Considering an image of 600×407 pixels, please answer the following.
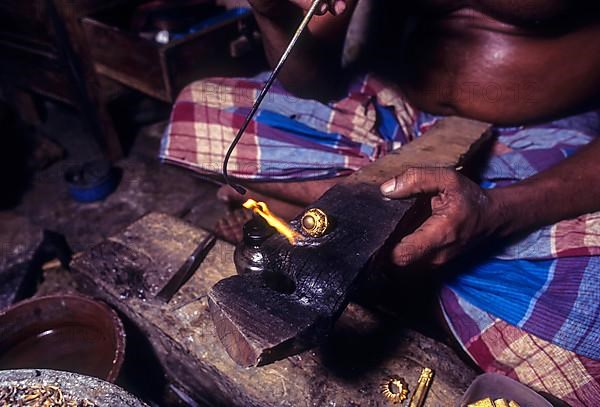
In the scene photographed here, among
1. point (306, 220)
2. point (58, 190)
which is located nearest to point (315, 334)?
point (306, 220)

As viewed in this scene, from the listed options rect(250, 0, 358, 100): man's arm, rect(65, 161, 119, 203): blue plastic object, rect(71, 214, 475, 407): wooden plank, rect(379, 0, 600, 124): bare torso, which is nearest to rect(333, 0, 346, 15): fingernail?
rect(250, 0, 358, 100): man's arm

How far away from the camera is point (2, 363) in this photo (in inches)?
79.5

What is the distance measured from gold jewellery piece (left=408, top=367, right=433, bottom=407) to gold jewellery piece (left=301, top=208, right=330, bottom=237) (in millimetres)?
847

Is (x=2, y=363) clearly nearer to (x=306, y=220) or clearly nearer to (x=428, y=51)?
(x=306, y=220)

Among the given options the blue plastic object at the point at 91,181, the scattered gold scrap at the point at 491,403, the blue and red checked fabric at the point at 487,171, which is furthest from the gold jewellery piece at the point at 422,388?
the blue plastic object at the point at 91,181

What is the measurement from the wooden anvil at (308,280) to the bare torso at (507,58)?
0.98 meters

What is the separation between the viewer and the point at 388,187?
1538mm

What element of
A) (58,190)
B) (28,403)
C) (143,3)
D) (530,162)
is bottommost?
(58,190)

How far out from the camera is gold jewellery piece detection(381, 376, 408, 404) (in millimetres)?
1690

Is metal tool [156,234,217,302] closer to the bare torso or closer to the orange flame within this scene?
the orange flame

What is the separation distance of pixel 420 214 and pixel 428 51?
118cm

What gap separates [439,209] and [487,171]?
842 mm

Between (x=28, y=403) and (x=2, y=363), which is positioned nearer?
(x=28, y=403)

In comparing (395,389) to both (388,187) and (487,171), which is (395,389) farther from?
(487,171)
